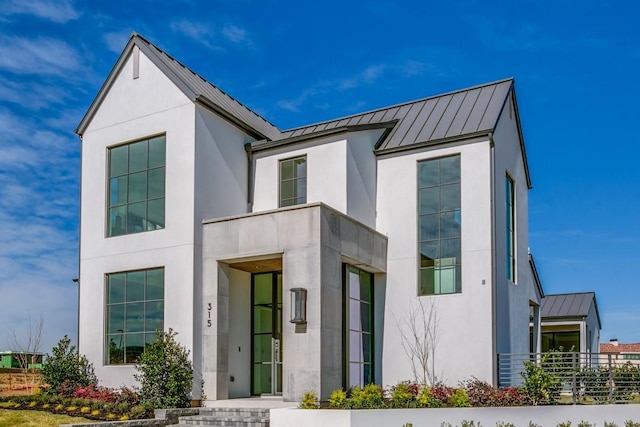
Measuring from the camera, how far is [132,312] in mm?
19906

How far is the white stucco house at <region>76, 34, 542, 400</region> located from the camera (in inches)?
729

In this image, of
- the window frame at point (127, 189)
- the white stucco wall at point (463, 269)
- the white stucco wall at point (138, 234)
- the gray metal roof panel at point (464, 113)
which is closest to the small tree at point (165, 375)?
the white stucco wall at point (138, 234)

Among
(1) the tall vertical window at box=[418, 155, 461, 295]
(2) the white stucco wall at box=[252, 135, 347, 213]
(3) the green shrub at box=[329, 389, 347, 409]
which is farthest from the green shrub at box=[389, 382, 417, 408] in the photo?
(2) the white stucco wall at box=[252, 135, 347, 213]

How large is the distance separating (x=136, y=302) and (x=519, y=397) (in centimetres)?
1067

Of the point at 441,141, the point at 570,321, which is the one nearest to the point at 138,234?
the point at 441,141

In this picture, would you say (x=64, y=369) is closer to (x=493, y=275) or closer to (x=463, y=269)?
(x=463, y=269)

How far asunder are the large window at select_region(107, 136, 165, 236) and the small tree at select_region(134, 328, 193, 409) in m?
3.57

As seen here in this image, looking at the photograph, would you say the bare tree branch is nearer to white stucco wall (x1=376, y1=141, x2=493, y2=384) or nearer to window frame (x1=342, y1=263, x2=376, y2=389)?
white stucco wall (x1=376, y1=141, x2=493, y2=384)

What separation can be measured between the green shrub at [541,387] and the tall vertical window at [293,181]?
8136mm

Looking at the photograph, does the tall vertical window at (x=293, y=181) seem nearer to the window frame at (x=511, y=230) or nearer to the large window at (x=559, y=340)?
the window frame at (x=511, y=230)

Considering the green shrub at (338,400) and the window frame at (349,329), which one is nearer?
the green shrub at (338,400)

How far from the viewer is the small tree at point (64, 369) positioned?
19.9 metres

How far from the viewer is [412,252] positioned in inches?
814

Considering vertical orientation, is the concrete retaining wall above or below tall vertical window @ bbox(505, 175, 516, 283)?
below
